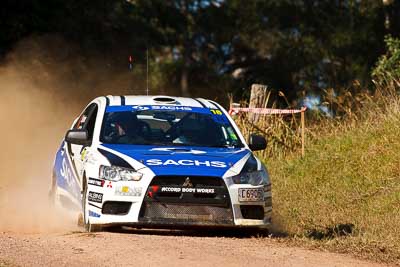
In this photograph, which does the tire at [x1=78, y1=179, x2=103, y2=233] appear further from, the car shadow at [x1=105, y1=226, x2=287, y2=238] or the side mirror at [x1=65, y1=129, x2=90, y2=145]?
the side mirror at [x1=65, y1=129, x2=90, y2=145]

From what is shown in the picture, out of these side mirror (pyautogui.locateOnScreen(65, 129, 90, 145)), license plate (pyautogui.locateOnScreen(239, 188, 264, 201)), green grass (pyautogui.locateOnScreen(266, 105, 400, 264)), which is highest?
side mirror (pyautogui.locateOnScreen(65, 129, 90, 145))

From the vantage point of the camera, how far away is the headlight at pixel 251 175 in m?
11.8

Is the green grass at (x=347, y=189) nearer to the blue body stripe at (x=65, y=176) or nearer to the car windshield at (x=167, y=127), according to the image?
the car windshield at (x=167, y=127)

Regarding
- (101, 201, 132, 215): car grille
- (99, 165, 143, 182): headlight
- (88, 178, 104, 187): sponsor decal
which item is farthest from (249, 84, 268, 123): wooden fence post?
(101, 201, 132, 215): car grille

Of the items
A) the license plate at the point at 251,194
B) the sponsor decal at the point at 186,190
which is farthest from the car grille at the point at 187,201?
the license plate at the point at 251,194

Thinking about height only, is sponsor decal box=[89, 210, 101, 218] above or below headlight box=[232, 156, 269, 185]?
below

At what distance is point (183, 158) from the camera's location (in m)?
11.9

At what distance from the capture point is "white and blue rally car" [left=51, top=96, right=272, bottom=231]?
11594mm

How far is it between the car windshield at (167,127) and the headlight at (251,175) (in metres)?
0.79

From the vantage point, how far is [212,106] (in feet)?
45.0

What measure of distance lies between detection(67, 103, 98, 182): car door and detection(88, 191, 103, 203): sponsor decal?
65 centimetres

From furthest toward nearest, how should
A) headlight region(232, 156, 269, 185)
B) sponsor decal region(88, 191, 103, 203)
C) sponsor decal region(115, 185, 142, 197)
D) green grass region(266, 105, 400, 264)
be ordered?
green grass region(266, 105, 400, 264) < headlight region(232, 156, 269, 185) < sponsor decal region(88, 191, 103, 203) < sponsor decal region(115, 185, 142, 197)

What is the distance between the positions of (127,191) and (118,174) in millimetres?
220

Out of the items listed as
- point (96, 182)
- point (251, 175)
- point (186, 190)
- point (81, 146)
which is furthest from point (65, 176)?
point (251, 175)
